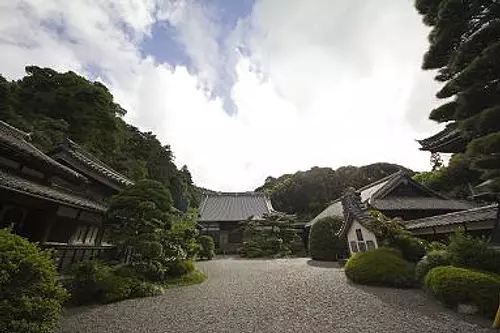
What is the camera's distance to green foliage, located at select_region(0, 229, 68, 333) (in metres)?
4.46

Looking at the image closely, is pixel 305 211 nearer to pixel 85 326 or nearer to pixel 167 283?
pixel 167 283

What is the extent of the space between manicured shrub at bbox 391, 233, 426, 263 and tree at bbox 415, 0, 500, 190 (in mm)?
3653

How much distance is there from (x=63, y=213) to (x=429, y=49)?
546 inches

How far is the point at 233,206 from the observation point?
36.8 metres

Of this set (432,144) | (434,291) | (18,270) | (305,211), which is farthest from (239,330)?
(305,211)

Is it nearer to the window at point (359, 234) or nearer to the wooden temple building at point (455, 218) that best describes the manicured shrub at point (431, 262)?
the wooden temple building at point (455, 218)

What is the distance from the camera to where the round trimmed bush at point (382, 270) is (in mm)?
9727

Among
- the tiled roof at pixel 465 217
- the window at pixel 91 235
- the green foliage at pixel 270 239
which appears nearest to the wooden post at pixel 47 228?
the window at pixel 91 235

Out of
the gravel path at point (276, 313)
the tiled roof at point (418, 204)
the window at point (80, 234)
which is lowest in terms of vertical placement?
the gravel path at point (276, 313)

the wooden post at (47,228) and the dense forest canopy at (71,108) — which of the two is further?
the dense forest canopy at (71,108)

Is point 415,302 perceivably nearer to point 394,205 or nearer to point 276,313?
point 276,313

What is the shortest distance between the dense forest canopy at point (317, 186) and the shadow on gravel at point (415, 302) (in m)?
31.2

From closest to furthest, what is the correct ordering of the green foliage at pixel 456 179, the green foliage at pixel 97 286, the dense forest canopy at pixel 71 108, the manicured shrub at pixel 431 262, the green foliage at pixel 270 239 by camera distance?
the green foliage at pixel 97 286
the manicured shrub at pixel 431 262
the green foliage at pixel 456 179
the dense forest canopy at pixel 71 108
the green foliage at pixel 270 239

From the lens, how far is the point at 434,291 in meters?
7.62
